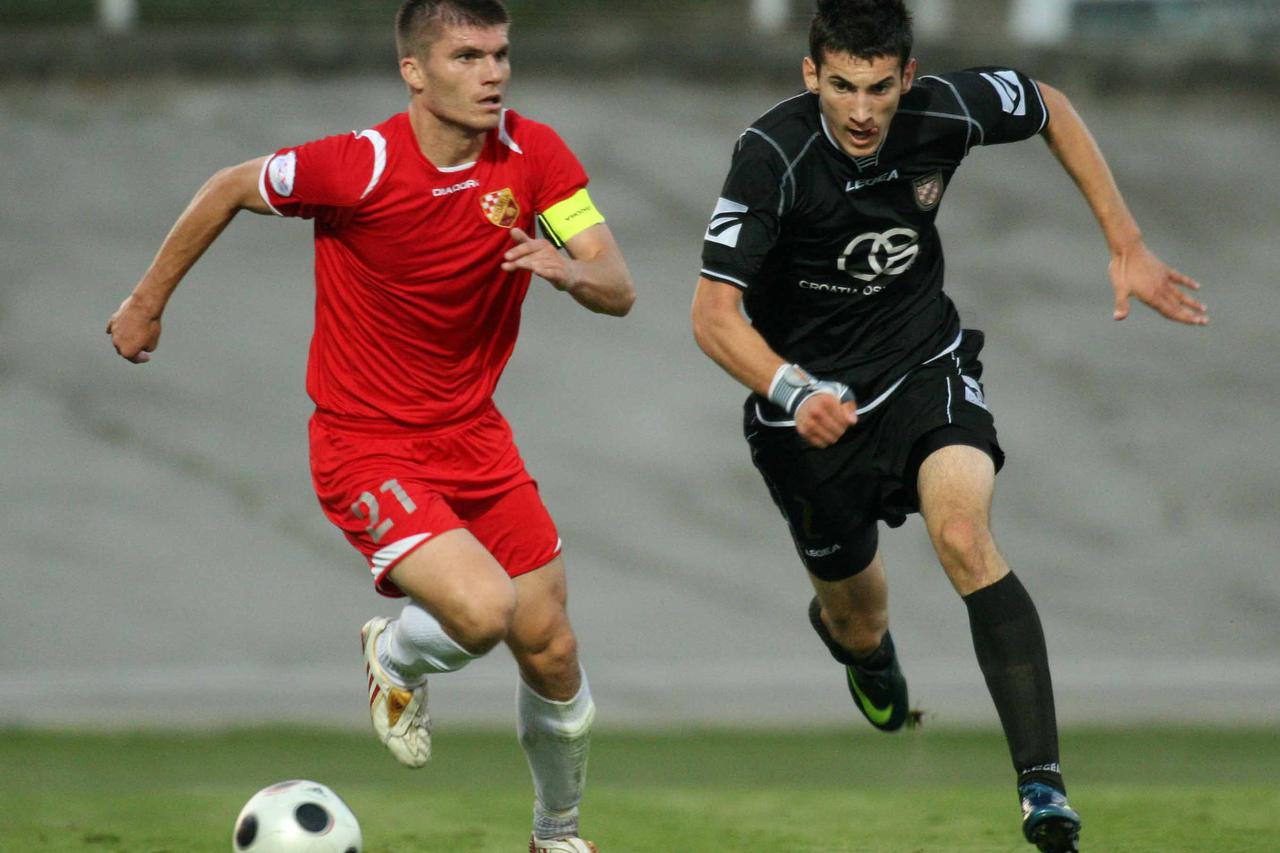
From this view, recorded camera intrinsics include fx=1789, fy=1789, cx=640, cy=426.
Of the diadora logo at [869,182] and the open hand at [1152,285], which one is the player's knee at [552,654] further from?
the open hand at [1152,285]

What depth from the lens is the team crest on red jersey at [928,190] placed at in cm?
556

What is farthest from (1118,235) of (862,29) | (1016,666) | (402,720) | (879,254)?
(402,720)

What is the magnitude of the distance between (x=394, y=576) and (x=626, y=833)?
2035mm

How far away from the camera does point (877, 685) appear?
264 inches

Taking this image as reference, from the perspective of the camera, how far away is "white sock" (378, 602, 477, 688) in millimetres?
5406

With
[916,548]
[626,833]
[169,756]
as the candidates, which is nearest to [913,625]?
[916,548]

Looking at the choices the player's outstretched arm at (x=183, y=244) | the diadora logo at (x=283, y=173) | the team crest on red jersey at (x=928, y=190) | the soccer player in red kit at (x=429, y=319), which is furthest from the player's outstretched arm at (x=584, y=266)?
the team crest on red jersey at (x=928, y=190)

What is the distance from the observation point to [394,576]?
5348 mm

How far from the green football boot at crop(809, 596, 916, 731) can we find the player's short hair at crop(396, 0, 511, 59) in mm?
2459

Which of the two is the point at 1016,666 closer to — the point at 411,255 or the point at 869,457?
the point at 869,457

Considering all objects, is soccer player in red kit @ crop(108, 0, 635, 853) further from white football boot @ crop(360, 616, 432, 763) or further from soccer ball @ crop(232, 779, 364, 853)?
soccer ball @ crop(232, 779, 364, 853)

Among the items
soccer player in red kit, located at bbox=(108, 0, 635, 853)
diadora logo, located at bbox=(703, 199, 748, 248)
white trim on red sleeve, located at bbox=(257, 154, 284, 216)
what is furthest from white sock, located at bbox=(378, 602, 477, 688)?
diadora logo, located at bbox=(703, 199, 748, 248)

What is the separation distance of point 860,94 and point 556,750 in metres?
2.25

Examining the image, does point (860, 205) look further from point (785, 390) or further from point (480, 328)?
point (480, 328)
